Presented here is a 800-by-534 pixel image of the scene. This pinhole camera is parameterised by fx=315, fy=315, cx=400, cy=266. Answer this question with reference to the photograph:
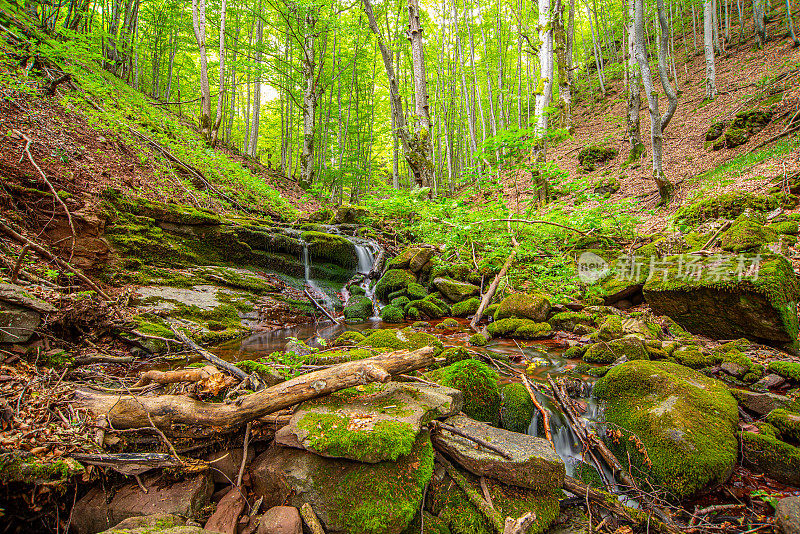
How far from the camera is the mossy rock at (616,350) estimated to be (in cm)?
412

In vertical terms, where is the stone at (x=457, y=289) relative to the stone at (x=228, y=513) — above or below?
above

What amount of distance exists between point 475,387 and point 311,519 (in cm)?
166

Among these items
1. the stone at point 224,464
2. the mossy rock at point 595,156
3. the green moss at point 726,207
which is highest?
the mossy rock at point 595,156

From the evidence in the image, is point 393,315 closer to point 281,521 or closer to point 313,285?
point 313,285

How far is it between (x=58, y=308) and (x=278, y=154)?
35.4m

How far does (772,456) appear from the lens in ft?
7.95

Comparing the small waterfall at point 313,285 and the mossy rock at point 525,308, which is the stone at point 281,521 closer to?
the mossy rock at point 525,308

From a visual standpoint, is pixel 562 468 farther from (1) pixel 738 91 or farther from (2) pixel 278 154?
(2) pixel 278 154

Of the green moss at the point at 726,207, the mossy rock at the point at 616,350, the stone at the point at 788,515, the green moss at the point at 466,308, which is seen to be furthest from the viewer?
the green moss at the point at 466,308

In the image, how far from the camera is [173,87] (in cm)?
2453

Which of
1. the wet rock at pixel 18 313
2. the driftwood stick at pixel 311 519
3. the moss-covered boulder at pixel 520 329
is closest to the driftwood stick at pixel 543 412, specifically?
the driftwood stick at pixel 311 519

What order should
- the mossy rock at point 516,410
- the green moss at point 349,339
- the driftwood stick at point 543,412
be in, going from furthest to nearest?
the green moss at point 349,339, the mossy rock at point 516,410, the driftwood stick at point 543,412

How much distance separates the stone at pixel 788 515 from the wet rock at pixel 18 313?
588cm

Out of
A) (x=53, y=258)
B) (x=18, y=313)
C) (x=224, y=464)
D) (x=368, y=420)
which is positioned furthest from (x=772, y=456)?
(x=53, y=258)
